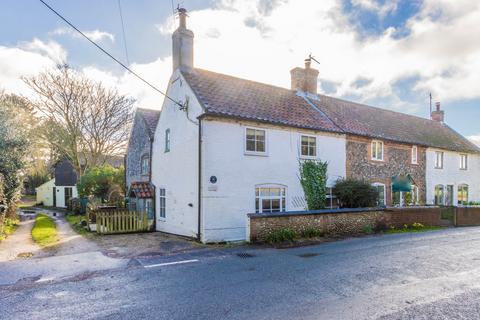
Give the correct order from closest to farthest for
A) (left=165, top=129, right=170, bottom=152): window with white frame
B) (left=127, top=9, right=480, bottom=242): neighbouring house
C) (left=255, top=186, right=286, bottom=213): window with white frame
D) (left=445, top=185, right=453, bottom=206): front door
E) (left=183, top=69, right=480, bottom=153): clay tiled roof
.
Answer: (left=127, top=9, right=480, bottom=242): neighbouring house → (left=255, top=186, right=286, bottom=213): window with white frame → (left=183, top=69, right=480, bottom=153): clay tiled roof → (left=165, top=129, right=170, bottom=152): window with white frame → (left=445, top=185, right=453, bottom=206): front door

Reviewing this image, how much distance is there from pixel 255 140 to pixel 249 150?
0.64 metres

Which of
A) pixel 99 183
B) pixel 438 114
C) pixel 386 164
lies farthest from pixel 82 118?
pixel 438 114

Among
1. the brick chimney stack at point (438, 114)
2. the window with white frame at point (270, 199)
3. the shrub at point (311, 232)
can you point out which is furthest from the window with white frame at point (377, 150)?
the brick chimney stack at point (438, 114)

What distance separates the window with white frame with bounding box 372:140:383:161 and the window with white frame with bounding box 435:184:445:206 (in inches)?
311

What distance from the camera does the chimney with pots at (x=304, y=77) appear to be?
2170 centimetres

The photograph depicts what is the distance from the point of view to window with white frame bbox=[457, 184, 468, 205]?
26.4 metres

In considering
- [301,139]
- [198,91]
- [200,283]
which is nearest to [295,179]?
[301,139]

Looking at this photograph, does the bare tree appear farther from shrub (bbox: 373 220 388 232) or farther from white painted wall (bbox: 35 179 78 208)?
shrub (bbox: 373 220 388 232)

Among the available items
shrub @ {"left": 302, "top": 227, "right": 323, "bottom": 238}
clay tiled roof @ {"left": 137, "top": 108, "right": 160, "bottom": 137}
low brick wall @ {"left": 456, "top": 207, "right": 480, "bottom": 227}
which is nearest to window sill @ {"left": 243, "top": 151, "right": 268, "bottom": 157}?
shrub @ {"left": 302, "top": 227, "right": 323, "bottom": 238}

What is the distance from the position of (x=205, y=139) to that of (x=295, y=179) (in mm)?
5483

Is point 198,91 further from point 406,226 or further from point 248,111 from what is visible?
point 406,226

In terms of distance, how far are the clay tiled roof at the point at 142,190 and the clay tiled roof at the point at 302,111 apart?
7168 mm

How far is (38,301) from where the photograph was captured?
6.26 m

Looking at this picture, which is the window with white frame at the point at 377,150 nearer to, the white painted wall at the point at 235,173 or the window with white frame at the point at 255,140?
the white painted wall at the point at 235,173
